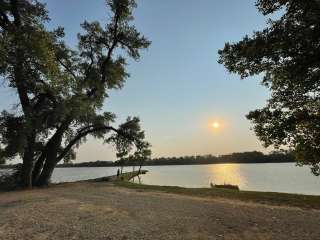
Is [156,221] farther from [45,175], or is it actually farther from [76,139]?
[76,139]

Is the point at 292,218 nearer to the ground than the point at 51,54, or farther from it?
nearer to the ground

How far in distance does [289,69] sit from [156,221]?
5.35 metres

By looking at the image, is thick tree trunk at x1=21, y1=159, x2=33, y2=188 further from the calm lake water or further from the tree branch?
the calm lake water

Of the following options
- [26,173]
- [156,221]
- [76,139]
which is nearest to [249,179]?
[76,139]

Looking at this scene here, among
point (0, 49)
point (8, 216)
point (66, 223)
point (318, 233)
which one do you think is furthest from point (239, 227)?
point (0, 49)

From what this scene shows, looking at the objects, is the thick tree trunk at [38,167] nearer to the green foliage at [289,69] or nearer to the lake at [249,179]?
the green foliage at [289,69]

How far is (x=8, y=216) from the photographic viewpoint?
9.63m

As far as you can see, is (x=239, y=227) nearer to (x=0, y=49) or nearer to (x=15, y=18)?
(x=0, y=49)

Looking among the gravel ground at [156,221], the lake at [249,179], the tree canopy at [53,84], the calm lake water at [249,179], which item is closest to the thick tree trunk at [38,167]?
the tree canopy at [53,84]

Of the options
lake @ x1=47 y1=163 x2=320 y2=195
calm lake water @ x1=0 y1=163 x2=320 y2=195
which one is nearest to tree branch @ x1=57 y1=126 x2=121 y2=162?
calm lake water @ x1=0 y1=163 x2=320 y2=195

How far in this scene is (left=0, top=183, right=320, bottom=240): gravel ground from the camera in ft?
24.0

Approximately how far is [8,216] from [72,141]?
43.2 feet

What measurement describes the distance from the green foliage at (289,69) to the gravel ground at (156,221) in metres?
2.00

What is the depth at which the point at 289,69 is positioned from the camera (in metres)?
8.19
